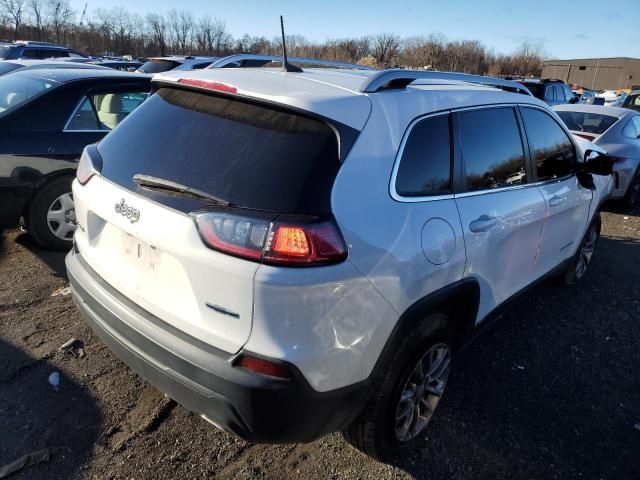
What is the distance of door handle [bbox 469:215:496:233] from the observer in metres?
2.45

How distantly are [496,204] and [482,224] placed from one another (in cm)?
24

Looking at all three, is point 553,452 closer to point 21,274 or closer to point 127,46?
point 21,274

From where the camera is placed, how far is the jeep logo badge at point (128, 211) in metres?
2.06

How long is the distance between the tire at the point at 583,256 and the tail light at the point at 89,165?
12.9ft

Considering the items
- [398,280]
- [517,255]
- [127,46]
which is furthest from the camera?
[127,46]

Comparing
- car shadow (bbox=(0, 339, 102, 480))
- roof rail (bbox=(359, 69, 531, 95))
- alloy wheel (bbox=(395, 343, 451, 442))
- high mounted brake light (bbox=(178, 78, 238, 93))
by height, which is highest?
roof rail (bbox=(359, 69, 531, 95))

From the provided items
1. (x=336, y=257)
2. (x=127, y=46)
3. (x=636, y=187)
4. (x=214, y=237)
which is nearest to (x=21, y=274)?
(x=214, y=237)

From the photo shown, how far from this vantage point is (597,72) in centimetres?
6881

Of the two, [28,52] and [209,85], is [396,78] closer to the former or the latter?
[209,85]

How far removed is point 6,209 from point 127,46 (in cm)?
5528

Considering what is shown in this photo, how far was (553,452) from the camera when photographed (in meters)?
2.64

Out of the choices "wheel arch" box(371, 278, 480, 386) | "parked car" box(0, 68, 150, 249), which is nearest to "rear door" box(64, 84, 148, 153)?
"parked car" box(0, 68, 150, 249)

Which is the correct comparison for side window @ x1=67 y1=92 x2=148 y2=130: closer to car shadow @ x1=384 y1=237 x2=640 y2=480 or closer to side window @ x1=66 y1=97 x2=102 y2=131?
side window @ x1=66 y1=97 x2=102 y2=131

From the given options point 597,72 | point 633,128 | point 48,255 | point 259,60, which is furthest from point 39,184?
point 597,72
